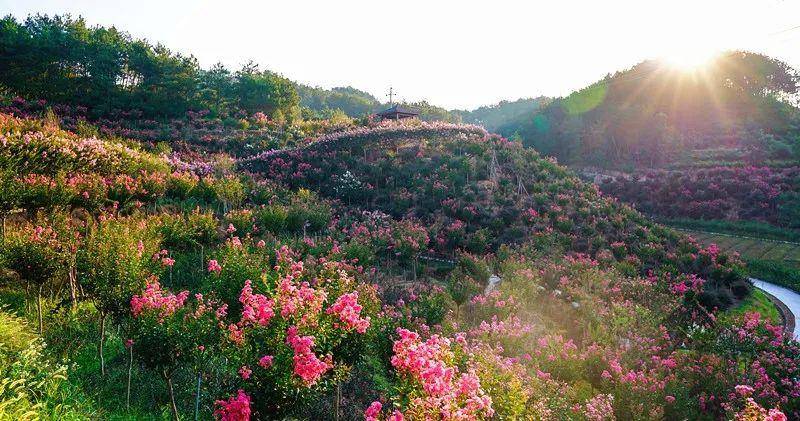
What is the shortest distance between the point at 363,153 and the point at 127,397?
16.6 meters

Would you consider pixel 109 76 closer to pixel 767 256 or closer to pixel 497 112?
pixel 767 256

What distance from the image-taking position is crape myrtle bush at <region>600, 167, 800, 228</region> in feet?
71.9

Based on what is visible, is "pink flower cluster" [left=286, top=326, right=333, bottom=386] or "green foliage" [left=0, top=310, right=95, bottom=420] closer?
"pink flower cluster" [left=286, top=326, right=333, bottom=386]

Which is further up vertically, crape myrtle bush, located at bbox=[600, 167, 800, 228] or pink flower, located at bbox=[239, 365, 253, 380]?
pink flower, located at bbox=[239, 365, 253, 380]

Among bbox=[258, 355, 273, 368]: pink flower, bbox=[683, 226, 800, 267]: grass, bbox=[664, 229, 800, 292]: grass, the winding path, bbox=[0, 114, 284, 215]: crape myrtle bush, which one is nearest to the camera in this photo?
bbox=[258, 355, 273, 368]: pink flower

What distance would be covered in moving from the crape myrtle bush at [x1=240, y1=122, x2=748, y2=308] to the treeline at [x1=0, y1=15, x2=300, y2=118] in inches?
570

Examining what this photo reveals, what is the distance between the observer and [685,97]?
1863 inches

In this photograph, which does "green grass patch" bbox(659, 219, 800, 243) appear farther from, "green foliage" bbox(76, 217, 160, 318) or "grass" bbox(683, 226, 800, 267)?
"green foliage" bbox(76, 217, 160, 318)

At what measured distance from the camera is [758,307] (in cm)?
1152

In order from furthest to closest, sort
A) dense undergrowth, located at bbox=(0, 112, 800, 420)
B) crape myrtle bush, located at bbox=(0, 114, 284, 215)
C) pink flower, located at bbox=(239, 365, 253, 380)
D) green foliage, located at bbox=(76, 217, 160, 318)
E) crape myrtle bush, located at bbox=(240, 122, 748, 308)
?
crape myrtle bush, located at bbox=(240, 122, 748, 308) → crape myrtle bush, located at bbox=(0, 114, 284, 215) → green foliage, located at bbox=(76, 217, 160, 318) → dense undergrowth, located at bbox=(0, 112, 800, 420) → pink flower, located at bbox=(239, 365, 253, 380)

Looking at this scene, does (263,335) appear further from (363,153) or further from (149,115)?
(149,115)

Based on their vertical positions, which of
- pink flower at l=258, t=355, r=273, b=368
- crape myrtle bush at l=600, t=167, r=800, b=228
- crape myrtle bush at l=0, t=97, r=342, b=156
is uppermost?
crape myrtle bush at l=0, t=97, r=342, b=156

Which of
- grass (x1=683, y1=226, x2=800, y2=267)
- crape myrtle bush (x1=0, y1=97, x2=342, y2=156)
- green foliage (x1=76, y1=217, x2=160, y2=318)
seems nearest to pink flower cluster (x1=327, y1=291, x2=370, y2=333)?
green foliage (x1=76, y1=217, x2=160, y2=318)

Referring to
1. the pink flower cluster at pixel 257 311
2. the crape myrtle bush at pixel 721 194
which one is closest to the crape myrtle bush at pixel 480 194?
the crape myrtle bush at pixel 721 194
